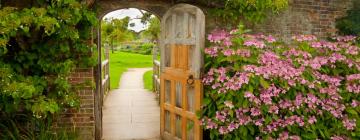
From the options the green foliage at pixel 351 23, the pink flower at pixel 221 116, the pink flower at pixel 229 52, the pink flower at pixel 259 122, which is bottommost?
the pink flower at pixel 259 122

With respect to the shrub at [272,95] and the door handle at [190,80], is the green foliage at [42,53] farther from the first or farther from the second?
the shrub at [272,95]

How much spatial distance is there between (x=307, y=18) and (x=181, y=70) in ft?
A: 9.86

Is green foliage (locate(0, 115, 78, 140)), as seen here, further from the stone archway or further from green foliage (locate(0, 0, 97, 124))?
the stone archway

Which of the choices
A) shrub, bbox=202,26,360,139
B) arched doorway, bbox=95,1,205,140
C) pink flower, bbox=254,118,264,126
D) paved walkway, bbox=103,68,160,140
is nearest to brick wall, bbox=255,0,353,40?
shrub, bbox=202,26,360,139

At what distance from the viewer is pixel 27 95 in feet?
15.4

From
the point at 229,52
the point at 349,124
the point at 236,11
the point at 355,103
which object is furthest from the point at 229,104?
the point at 236,11

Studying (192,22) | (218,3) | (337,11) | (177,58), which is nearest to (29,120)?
(177,58)

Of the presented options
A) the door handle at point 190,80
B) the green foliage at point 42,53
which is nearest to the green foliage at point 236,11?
the door handle at point 190,80

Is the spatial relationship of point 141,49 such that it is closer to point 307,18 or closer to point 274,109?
point 307,18

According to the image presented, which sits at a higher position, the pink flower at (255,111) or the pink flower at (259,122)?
the pink flower at (255,111)

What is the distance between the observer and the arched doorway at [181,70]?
5.72 meters

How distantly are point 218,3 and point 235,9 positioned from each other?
1.00ft

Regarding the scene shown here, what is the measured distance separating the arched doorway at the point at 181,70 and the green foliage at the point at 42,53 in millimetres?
1173

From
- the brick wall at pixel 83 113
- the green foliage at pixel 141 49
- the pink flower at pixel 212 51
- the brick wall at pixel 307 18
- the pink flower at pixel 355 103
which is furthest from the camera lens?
the green foliage at pixel 141 49
